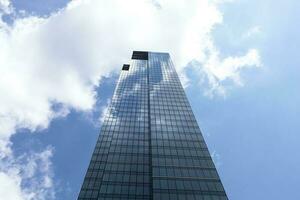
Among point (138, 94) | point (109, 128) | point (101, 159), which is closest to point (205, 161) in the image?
point (101, 159)

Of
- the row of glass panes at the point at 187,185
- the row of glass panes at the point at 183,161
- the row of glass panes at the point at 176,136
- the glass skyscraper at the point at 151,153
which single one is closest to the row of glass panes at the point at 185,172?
the glass skyscraper at the point at 151,153

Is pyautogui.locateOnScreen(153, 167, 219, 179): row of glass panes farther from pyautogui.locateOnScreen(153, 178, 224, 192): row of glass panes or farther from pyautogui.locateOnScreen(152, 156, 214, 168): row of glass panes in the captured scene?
pyautogui.locateOnScreen(153, 178, 224, 192): row of glass panes

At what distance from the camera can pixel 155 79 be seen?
5576 inches

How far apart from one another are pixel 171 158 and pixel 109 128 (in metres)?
33.4

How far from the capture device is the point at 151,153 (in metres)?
80.8

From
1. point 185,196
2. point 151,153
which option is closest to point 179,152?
point 151,153

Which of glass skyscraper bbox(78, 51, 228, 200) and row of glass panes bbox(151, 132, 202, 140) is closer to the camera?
glass skyscraper bbox(78, 51, 228, 200)

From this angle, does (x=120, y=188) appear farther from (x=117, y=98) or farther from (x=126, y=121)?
(x=117, y=98)

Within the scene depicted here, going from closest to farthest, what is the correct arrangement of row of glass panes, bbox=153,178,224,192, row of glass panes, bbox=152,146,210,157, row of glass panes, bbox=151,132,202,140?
1. row of glass panes, bbox=153,178,224,192
2. row of glass panes, bbox=152,146,210,157
3. row of glass panes, bbox=151,132,202,140

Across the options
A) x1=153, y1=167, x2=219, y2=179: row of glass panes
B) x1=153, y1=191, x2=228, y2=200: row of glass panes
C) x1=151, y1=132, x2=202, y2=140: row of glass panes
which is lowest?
x1=153, y1=191, x2=228, y2=200: row of glass panes

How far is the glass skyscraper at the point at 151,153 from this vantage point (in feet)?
222

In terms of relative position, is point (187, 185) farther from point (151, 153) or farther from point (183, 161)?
point (151, 153)

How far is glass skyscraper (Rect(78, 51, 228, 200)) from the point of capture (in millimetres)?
67562

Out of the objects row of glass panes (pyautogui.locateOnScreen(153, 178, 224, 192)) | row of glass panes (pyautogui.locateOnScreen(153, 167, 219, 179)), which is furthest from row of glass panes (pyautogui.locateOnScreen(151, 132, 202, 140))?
row of glass panes (pyautogui.locateOnScreen(153, 178, 224, 192))
